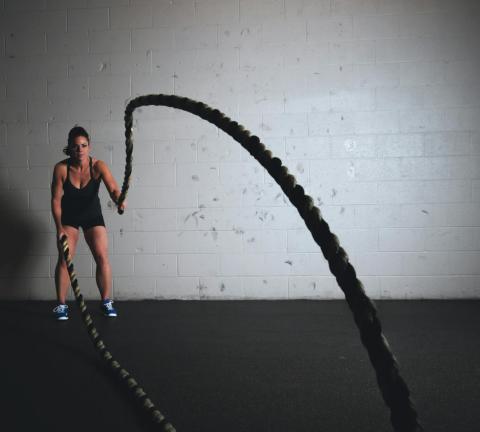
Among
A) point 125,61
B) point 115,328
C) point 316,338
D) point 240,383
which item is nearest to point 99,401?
point 240,383

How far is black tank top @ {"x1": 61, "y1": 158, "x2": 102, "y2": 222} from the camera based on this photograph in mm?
2869

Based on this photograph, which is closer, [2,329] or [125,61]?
[2,329]

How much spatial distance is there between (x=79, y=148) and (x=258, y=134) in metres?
1.39

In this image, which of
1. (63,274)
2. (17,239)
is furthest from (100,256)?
(17,239)

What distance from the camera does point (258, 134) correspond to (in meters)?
3.42

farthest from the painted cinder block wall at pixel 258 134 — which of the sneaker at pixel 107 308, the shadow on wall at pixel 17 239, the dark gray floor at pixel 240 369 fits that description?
the sneaker at pixel 107 308

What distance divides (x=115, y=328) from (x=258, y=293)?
4.06ft

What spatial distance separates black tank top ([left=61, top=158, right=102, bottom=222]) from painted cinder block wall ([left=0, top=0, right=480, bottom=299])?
56 cm

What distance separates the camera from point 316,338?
235cm

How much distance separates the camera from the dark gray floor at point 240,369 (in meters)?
1.39

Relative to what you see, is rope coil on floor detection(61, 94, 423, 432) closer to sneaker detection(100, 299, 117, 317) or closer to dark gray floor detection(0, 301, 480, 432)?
dark gray floor detection(0, 301, 480, 432)

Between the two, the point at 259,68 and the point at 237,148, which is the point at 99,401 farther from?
the point at 259,68

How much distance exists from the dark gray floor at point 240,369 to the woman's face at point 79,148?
1.10 meters

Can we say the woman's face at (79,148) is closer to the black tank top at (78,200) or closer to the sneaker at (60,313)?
the black tank top at (78,200)
